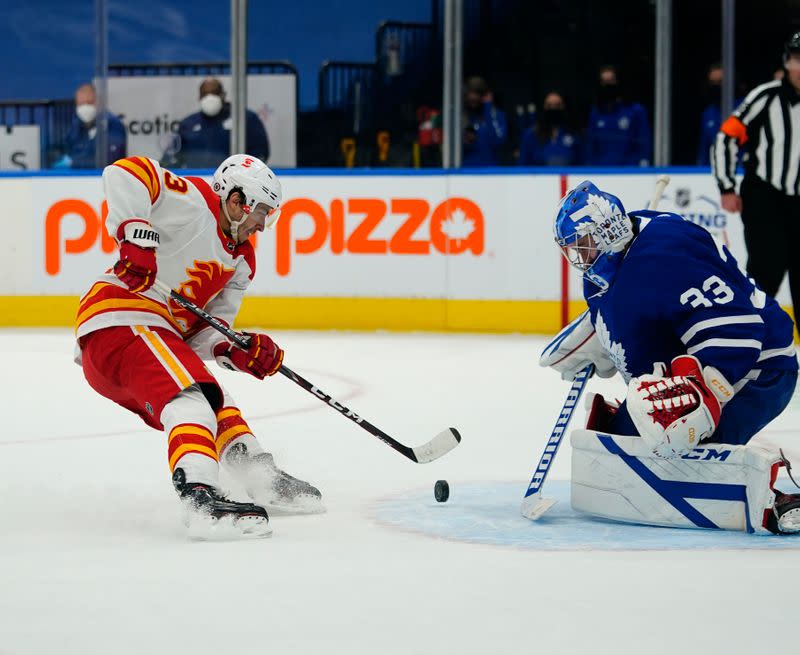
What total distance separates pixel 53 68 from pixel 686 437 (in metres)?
5.71

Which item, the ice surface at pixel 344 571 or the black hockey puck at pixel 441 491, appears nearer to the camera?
the ice surface at pixel 344 571

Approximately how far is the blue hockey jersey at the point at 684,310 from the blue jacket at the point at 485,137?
4.18 meters

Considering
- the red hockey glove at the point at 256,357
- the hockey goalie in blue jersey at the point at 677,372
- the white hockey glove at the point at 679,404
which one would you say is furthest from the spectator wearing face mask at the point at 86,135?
the white hockey glove at the point at 679,404

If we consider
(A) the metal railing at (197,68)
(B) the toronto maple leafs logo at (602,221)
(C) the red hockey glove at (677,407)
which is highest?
(A) the metal railing at (197,68)

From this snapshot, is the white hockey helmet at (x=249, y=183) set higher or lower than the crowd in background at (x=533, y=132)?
lower

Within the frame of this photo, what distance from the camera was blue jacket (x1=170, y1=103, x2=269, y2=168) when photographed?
7.14 m

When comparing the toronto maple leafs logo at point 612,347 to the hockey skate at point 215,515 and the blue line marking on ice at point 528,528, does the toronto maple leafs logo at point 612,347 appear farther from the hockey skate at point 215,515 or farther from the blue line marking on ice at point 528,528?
the hockey skate at point 215,515

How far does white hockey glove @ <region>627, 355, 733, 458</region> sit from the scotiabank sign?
4401 mm

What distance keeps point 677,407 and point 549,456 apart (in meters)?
0.40

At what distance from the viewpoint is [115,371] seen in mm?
2750

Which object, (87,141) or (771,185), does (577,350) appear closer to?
(771,185)

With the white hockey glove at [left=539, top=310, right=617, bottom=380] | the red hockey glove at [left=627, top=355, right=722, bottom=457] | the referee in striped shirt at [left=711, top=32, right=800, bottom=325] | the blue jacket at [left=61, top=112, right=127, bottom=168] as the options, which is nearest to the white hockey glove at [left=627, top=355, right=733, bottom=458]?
the red hockey glove at [left=627, top=355, right=722, bottom=457]

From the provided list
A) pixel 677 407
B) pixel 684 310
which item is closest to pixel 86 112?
pixel 684 310

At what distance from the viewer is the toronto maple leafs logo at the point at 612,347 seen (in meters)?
2.67
